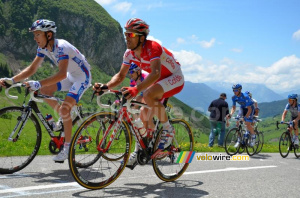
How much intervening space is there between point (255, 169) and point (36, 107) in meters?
5.16

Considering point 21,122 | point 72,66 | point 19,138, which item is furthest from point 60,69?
point 19,138

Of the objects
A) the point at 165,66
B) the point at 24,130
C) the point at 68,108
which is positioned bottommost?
the point at 24,130

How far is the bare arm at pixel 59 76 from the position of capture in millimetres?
5309

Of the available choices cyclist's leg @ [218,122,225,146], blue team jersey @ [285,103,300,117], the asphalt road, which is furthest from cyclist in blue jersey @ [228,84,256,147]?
the asphalt road

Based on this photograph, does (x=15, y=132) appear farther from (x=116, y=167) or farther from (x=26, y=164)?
(x=116, y=167)

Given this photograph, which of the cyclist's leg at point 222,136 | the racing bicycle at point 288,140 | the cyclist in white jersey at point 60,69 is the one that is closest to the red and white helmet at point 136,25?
the cyclist in white jersey at point 60,69

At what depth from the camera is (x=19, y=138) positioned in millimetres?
5496

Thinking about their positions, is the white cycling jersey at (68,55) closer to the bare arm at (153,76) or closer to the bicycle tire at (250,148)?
the bare arm at (153,76)

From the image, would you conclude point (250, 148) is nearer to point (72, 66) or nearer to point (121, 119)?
point (72, 66)

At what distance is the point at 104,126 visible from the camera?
15.6ft

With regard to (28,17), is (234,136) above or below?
below

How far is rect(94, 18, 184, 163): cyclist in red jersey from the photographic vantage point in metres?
4.75

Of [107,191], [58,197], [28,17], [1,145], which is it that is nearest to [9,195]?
[58,197]

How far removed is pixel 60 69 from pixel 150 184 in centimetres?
239
